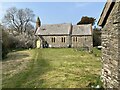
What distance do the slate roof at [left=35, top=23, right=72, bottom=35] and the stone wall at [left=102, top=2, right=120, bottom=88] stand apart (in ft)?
139

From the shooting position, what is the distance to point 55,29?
2080 inches

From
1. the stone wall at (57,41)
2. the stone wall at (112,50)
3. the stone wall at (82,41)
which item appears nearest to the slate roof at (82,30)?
the stone wall at (82,41)

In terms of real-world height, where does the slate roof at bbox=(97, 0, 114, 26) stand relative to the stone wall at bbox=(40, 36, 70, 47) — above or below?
above

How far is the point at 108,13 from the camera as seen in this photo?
26.0ft

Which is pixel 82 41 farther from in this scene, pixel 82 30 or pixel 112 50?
pixel 112 50

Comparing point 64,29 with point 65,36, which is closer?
point 65,36

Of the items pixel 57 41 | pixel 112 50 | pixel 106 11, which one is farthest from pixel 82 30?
pixel 112 50

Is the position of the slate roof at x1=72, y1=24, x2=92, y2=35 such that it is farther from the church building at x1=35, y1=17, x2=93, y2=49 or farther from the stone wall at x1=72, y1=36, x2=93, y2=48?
the stone wall at x1=72, y1=36, x2=93, y2=48

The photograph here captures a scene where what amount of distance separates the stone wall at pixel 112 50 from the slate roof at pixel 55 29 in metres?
42.4

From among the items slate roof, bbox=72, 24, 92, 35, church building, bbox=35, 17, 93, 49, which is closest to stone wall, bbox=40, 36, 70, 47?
church building, bbox=35, 17, 93, 49

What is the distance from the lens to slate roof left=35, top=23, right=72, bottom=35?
168ft

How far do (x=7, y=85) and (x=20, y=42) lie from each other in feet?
130

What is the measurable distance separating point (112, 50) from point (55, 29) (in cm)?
4598

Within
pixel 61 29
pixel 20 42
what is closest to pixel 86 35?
pixel 61 29
